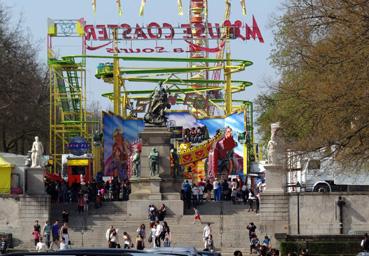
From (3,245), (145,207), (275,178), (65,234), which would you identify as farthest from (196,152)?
(3,245)

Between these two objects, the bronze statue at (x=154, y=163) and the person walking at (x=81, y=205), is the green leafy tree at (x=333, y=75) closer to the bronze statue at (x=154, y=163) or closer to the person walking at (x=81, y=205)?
the bronze statue at (x=154, y=163)

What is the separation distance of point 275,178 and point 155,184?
6911 mm

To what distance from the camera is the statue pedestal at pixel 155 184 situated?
2520 inches

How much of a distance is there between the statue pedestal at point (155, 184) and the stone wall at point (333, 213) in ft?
21.9

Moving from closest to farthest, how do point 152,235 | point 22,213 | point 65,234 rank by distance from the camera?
point 65,234
point 152,235
point 22,213

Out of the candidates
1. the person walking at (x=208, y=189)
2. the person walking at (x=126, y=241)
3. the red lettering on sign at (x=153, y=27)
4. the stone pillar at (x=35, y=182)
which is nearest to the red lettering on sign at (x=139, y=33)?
the red lettering on sign at (x=153, y=27)

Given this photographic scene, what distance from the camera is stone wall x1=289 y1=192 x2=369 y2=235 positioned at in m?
60.5

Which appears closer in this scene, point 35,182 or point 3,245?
point 3,245

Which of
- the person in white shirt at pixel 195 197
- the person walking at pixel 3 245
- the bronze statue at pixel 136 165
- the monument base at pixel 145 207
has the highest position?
the bronze statue at pixel 136 165

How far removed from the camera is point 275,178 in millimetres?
61625

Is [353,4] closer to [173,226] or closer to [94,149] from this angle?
[173,226]

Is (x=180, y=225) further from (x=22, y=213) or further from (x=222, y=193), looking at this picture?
(x=222, y=193)

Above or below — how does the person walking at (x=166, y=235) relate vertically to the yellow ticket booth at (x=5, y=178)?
below

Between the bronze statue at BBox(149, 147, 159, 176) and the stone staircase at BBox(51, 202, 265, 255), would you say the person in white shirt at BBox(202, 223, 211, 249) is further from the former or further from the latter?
the bronze statue at BBox(149, 147, 159, 176)
